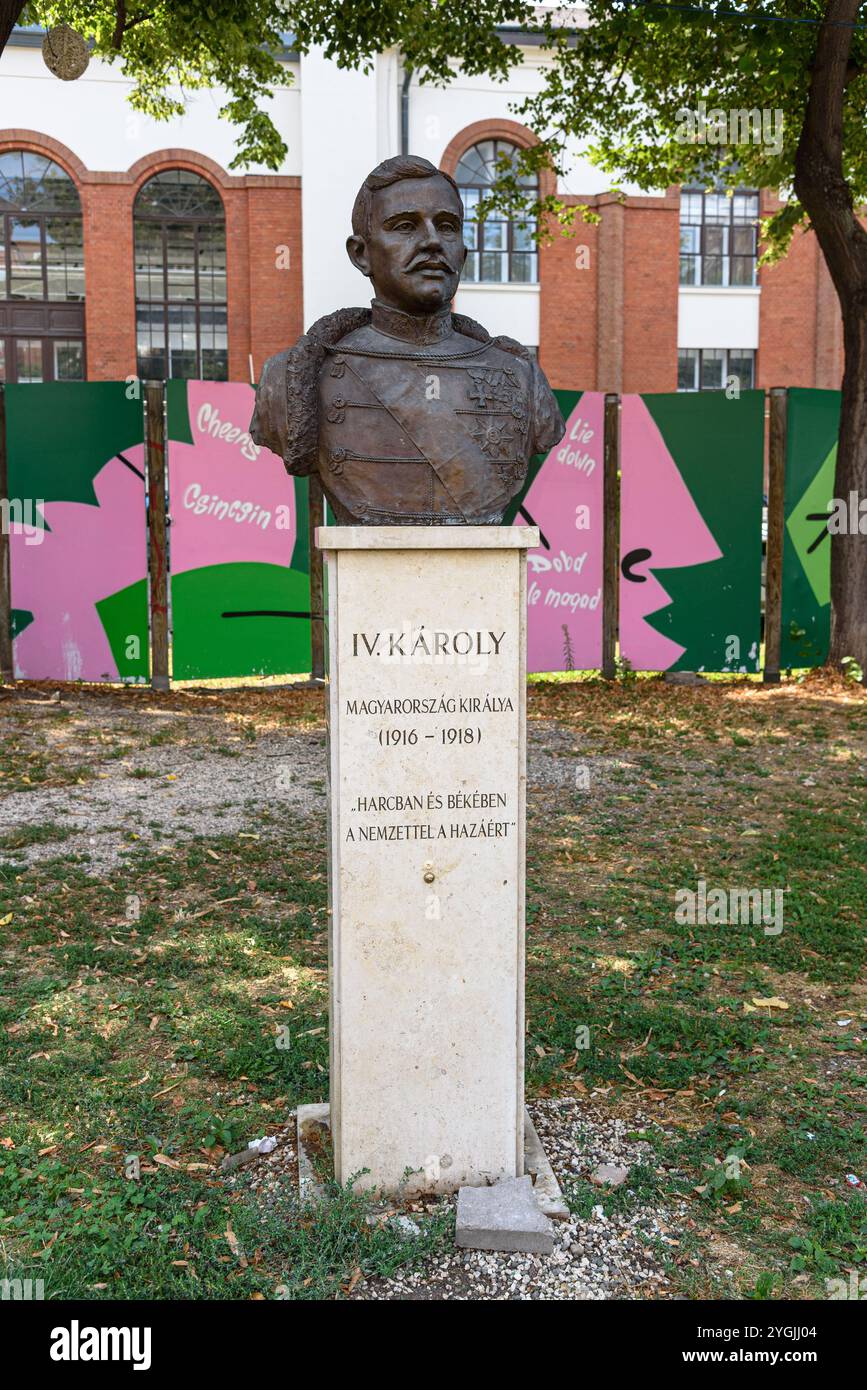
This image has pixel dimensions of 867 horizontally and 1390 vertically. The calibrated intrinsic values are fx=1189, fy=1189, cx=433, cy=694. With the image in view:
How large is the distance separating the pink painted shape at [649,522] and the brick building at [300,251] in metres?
17.7

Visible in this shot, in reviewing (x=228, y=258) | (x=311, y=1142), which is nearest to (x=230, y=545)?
(x=311, y=1142)

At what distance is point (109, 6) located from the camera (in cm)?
1217

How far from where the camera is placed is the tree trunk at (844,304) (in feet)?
35.0

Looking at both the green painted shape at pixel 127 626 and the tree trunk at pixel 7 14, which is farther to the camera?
the green painted shape at pixel 127 626

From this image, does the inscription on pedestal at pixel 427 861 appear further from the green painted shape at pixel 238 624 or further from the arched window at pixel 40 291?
the arched window at pixel 40 291

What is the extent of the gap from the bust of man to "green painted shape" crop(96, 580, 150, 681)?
708cm

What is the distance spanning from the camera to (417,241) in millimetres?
3779

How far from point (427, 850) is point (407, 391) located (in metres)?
1.45

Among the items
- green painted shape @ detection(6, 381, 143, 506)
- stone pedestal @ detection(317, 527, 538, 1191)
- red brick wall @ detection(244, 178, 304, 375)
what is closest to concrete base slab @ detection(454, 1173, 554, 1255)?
stone pedestal @ detection(317, 527, 538, 1191)

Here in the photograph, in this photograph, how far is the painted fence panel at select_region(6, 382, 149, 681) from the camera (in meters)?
10.7

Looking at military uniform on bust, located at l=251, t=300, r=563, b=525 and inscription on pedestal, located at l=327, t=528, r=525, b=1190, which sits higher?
military uniform on bust, located at l=251, t=300, r=563, b=525

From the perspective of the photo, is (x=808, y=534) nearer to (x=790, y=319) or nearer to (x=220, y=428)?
(x=220, y=428)

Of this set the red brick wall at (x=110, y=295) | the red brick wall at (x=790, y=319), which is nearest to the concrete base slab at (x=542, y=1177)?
the red brick wall at (x=110, y=295)

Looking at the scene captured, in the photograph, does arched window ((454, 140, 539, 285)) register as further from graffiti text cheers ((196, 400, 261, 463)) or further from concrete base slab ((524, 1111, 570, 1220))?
concrete base slab ((524, 1111, 570, 1220))
